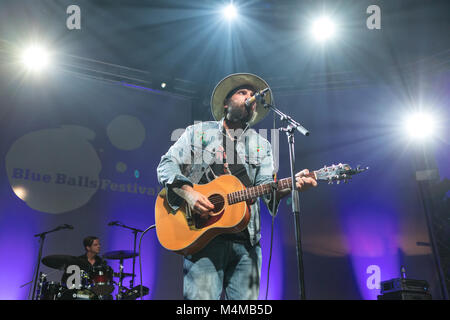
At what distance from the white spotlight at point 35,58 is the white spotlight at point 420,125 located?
7.37 metres

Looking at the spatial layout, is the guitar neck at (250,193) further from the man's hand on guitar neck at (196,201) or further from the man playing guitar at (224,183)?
the man's hand on guitar neck at (196,201)

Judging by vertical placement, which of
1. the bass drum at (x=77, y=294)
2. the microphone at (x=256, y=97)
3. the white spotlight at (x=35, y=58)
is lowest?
the bass drum at (x=77, y=294)

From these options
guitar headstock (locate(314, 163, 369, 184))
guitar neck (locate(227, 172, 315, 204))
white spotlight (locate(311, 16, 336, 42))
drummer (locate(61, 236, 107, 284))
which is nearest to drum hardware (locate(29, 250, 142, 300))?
drummer (locate(61, 236, 107, 284))

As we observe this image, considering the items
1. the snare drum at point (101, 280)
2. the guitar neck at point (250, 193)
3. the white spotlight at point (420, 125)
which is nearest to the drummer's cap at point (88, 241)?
the snare drum at point (101, 280)

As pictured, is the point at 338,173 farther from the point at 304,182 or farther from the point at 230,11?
the point at 230,11

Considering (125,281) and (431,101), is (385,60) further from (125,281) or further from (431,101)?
(125,281)

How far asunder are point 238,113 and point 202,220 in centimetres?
101

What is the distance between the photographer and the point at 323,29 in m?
6.65

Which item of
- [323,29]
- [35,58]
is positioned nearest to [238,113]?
[323,29]

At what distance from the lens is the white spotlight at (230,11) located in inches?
245

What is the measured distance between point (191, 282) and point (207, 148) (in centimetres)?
105

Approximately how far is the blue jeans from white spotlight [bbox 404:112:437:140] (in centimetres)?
613

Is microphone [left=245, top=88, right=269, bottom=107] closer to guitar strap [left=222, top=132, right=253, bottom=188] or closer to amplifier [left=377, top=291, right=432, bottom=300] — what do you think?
guitar strap [left=222, top=132, right=253, bottom=188]

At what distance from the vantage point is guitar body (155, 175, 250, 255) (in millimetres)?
2410
